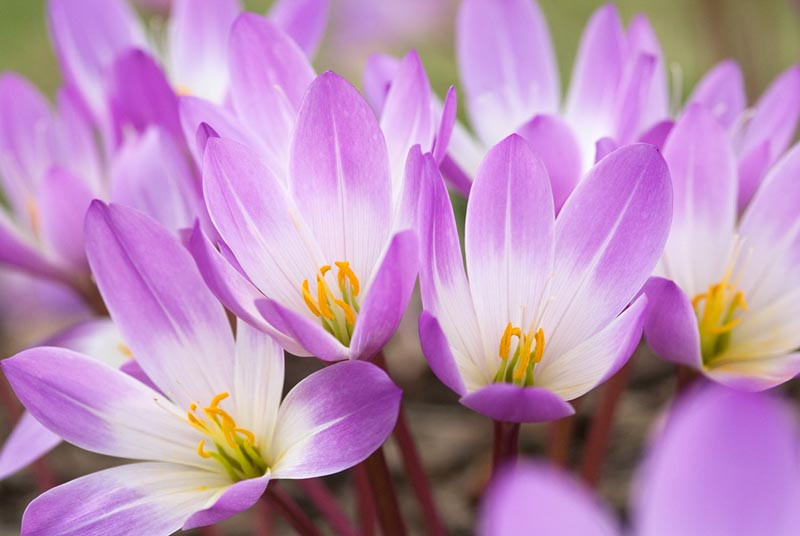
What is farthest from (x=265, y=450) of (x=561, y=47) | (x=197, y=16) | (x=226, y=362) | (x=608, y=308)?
(x=561, y=47)

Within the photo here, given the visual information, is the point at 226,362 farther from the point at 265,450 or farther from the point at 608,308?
the point at 608,308

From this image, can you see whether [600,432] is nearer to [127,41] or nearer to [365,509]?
[365,509]

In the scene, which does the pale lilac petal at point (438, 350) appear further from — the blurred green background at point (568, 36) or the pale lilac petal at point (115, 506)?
the blurred green background at point (568, 36)

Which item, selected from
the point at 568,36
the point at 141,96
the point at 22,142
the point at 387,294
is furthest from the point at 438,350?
the point at 568,36

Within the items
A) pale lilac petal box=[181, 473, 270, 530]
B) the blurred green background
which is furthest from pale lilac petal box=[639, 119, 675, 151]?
the blurred green background

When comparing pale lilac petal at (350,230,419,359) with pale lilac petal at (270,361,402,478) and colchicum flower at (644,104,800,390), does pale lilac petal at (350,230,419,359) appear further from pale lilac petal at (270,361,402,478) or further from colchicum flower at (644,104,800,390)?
colchicum flower at (644,104,800,390)
